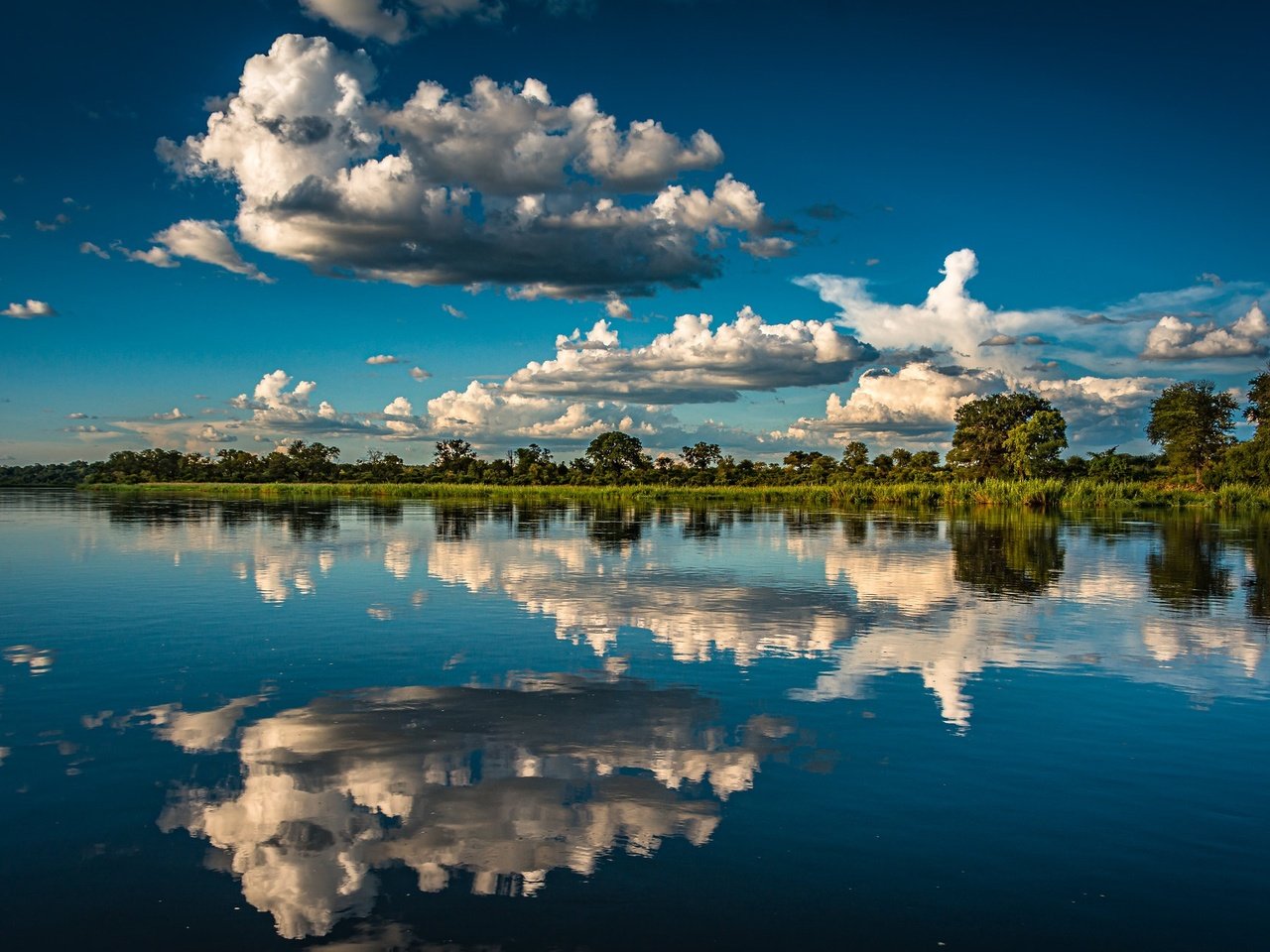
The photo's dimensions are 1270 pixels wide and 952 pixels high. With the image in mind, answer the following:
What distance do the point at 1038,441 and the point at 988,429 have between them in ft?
44.4

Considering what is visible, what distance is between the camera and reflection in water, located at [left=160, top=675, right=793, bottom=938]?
26.7 ft

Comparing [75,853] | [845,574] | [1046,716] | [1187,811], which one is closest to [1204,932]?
[1187,811]

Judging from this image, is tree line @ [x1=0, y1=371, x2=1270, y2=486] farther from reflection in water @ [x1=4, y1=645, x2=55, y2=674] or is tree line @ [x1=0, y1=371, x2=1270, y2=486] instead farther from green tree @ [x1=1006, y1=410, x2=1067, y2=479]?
reflection in water @ [x1=4, y1=645, x2=55, y2=674]

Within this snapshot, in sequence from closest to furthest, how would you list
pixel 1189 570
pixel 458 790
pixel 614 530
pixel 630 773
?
pixel 458 790
pixel 630 773
pixel 1189 570
pixel 614 530

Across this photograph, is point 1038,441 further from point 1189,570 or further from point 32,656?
point 32,656

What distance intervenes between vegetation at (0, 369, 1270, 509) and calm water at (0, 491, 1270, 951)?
78987 mm

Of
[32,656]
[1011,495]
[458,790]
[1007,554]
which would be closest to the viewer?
[458,790]

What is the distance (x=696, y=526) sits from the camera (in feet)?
197

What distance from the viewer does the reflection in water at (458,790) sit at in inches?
320

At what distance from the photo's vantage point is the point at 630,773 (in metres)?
10.6

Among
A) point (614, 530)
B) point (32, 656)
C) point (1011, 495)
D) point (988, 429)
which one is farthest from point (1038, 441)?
point (32, 656)

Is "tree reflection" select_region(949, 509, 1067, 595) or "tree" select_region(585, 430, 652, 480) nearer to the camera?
"tree reflection" select_region(949, 509, 1067, 595)

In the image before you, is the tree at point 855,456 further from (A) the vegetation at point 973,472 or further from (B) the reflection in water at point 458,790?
(B) the reflection in water at point 458,790

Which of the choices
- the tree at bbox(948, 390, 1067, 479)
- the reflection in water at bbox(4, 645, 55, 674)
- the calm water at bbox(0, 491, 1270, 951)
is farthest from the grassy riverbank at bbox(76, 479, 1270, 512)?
the reflection in water at bbox(4, 645, 55, 674)
